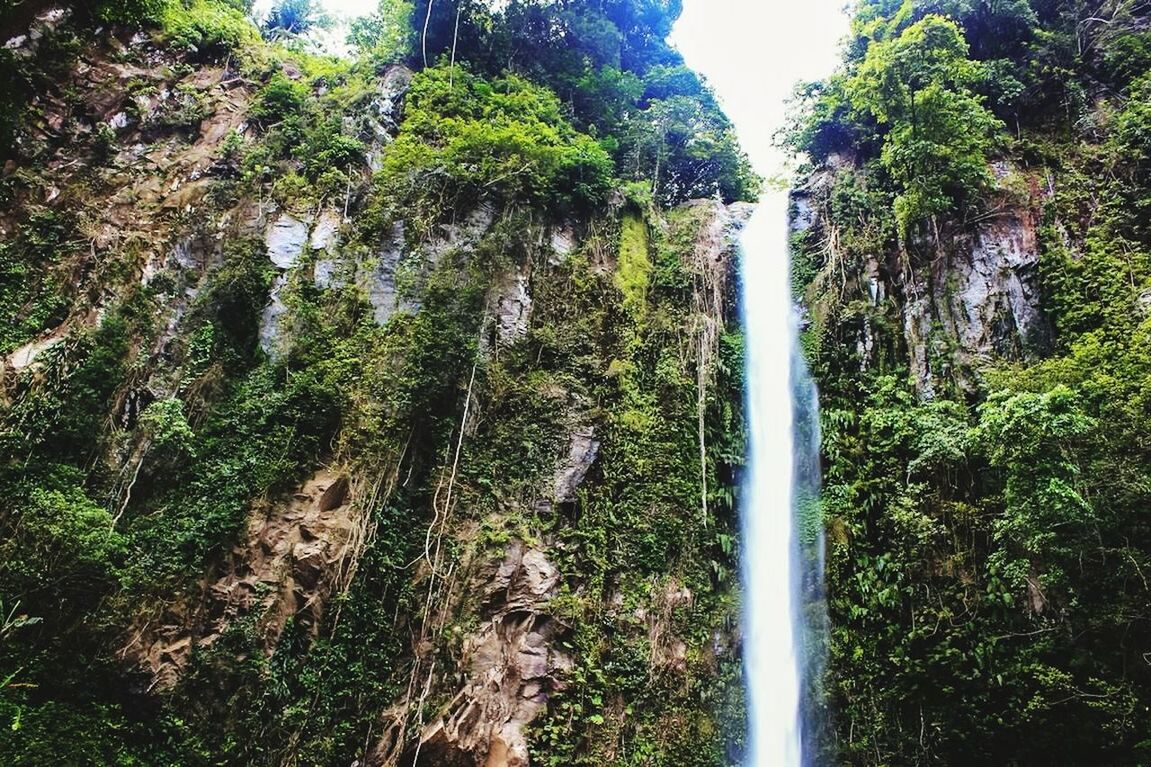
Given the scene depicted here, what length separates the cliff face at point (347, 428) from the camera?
6922mm

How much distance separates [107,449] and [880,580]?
1078cm

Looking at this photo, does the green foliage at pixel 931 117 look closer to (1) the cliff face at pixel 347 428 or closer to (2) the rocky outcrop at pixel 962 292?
(2) the rocky outcrop at pixel 962 292

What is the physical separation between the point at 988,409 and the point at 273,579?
9058mm

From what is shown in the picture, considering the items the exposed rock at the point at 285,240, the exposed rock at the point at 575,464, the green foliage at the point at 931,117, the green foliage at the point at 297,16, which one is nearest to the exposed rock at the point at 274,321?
the exposed rock at the point at 285,240

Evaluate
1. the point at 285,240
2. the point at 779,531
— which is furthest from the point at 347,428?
the point at 779,531

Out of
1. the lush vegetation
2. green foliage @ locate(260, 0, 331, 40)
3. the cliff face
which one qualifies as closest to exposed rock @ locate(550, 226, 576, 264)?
the cliff face

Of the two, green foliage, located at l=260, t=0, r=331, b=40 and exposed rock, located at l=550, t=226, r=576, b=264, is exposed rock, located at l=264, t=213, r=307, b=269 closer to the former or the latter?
exposed rock, located at l=550, t=226, r=576, b=264

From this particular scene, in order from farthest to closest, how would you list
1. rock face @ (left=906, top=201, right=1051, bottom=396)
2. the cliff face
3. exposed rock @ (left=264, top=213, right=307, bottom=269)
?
exposed rock @ (left=264, top=213, right=307, bottom=269) → rock face @ (left=906, top=201, right=1051, bottom=396) → the cliff face

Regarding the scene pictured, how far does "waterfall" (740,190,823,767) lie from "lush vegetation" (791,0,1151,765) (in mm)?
359

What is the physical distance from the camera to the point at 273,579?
7395 millimetres

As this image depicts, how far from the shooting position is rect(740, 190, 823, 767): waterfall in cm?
845

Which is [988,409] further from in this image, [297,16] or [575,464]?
[297,16]

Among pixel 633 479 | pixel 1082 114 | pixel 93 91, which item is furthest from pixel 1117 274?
pixel 93 91

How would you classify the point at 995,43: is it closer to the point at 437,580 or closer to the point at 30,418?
the point at 437,580
